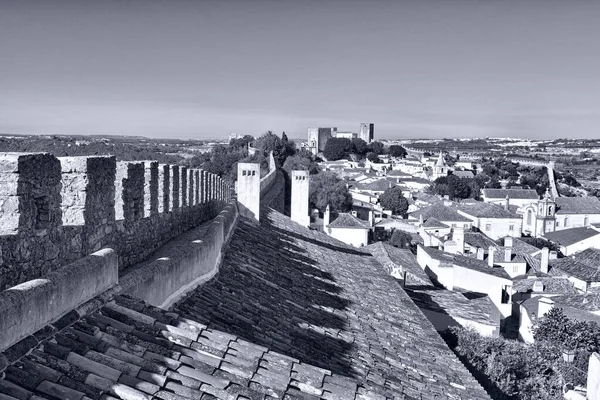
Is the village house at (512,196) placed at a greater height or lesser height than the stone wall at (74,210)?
lesser

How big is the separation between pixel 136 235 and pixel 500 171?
113706 millimetres

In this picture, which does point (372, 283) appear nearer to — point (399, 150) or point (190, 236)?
point (190, 236)

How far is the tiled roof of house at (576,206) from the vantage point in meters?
62.4

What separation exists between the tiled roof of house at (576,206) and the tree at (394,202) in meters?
15.4

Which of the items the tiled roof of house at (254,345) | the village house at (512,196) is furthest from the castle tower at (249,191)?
the village house at (512,196)

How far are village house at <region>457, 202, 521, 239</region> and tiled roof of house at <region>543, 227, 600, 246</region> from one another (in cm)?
433

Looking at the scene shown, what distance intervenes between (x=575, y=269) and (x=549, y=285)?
15.8 ft

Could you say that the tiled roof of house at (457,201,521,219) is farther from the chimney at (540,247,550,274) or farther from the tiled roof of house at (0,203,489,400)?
the tiled roof of house at (0,203,489,400)

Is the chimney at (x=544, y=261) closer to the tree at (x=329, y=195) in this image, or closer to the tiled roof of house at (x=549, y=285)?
the tiled roof of house at (x=549, y=285)

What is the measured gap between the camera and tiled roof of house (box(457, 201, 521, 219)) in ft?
186

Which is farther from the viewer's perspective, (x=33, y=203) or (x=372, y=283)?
(x=372, y=283)

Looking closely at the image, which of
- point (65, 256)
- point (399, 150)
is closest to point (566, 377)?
point (65, 256)

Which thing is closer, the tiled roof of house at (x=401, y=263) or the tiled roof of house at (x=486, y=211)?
the tiled roof of house at (x=401, y=263)

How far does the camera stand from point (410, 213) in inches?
2363
